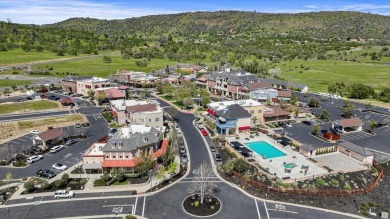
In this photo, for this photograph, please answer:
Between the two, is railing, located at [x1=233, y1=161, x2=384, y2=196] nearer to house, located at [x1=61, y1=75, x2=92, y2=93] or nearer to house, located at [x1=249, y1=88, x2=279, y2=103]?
house, located at [x1=249, y1=88, x2=279, y2=103]

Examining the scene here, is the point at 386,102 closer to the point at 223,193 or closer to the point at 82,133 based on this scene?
the point at 223,193

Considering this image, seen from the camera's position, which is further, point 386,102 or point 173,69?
point 173,69

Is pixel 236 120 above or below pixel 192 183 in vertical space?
above

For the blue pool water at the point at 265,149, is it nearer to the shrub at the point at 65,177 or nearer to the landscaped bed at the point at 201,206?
the landscaped bed at the point at 201,206

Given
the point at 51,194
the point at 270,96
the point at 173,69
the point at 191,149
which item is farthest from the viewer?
the point at 173,69

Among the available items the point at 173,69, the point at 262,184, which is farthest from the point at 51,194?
the point at 173,69

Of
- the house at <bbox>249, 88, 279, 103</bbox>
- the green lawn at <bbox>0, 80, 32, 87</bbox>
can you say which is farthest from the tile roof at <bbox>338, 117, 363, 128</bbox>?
the green lawn at <bbox>0, 80, 32, 87</bbox>
